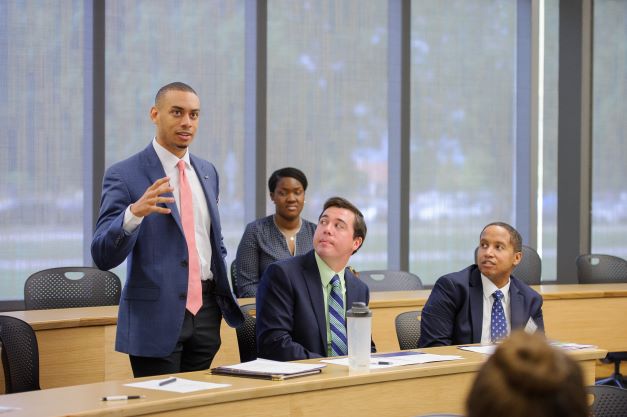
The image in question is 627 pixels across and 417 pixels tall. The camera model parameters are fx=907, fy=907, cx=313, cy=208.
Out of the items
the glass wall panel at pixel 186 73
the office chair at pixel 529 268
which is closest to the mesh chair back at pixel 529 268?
the office chair at pixel 529 268

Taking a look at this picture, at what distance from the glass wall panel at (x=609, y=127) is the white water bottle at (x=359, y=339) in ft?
17.6

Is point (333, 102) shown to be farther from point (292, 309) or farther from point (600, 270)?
point (292, 309)

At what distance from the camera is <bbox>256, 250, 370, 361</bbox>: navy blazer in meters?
3.29

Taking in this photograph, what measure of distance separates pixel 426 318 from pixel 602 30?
4.84 m

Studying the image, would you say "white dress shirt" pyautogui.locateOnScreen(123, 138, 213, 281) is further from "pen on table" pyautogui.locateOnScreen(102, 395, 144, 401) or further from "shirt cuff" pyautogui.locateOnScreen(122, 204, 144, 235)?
"pen on table" pyautogui.locateOnScreen(102, 395, 144, 401)

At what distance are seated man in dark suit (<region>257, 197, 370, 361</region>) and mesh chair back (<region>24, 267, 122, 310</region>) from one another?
4.97 feet

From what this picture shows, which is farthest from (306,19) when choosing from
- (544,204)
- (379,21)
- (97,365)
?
(97,365)

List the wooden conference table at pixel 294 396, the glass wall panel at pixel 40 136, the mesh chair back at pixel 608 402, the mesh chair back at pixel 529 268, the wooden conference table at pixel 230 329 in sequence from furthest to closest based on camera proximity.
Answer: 1. the mesh chair back at pixel 529 268
2. the glass wall panel at pixel 40 136
3. the wooden conference table at pixel 230 329
4. the mesh chair back at pixel 608 402
5. the wooden conference table at pixel 294 396

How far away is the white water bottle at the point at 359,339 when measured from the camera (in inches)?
111

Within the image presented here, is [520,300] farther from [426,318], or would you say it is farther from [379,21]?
[379,21]

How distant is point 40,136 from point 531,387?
203 inches

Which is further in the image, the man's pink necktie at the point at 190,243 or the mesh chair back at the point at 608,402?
the man's pink necktie at the point at 190,243

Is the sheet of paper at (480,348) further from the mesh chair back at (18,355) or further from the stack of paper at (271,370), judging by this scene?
the mesh chair back at (18,355)

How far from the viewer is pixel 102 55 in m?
5.95
